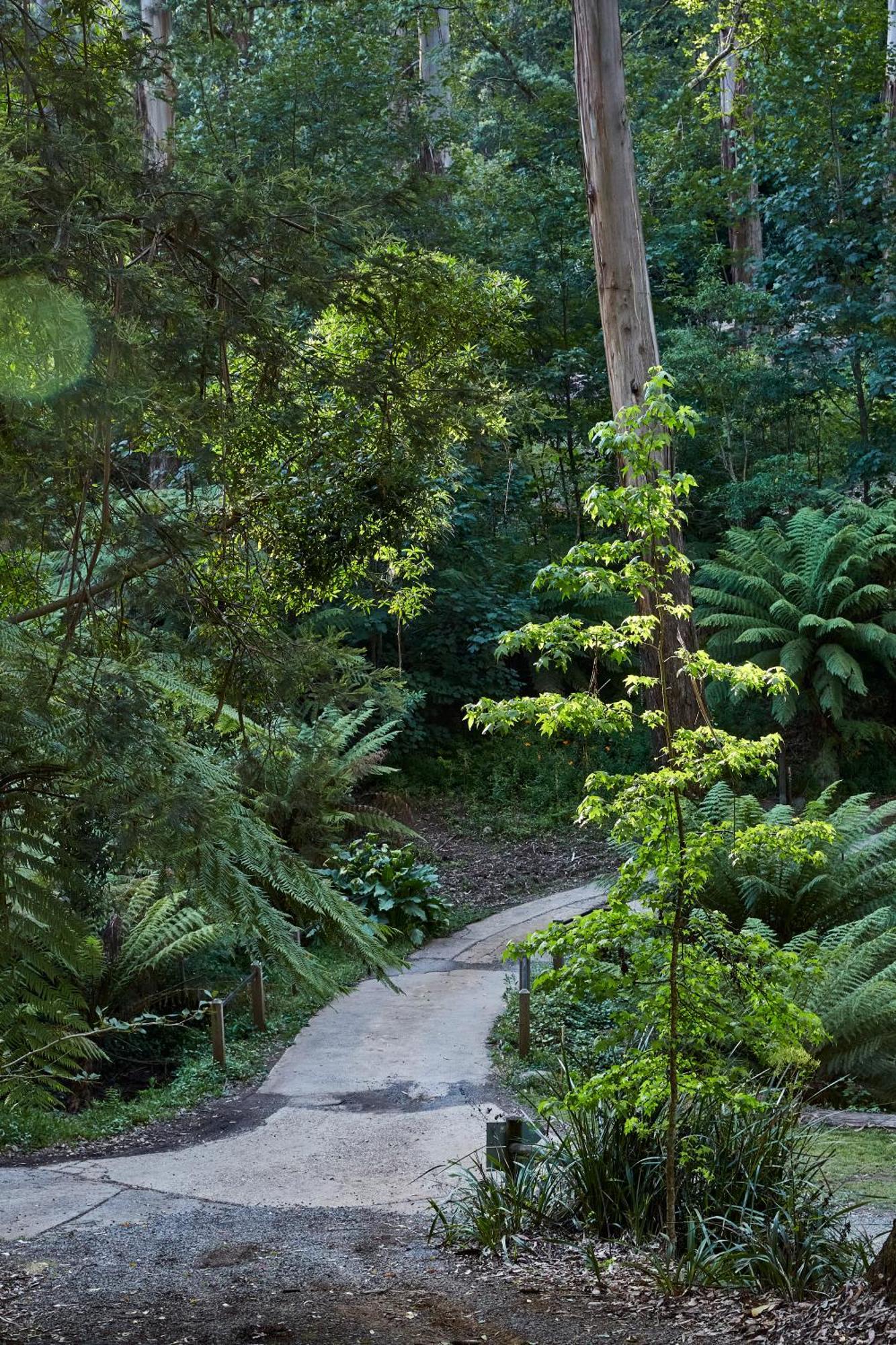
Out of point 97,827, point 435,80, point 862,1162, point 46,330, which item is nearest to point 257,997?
point 862,1162

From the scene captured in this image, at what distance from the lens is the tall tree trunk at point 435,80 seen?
1688 cm

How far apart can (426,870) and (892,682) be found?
6482 millimetres

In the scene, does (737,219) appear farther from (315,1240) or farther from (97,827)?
(97,827)

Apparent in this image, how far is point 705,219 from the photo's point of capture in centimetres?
1930

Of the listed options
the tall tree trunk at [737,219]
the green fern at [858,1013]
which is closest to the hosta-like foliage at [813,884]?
the green fern at [858,1013]

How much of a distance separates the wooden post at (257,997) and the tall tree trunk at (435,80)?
11371 millimetres

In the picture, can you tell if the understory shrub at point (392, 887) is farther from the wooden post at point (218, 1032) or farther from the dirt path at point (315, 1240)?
the wooden post at point (218, 1032)

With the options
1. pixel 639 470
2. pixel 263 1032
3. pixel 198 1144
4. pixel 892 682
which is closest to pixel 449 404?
pixel 639 470

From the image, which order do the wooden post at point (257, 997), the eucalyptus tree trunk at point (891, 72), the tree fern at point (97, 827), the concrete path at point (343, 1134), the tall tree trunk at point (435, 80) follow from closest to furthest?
the tree fern at point (97, 827)
the concrete path at point (343, 1134)
the wooden post at point (257, 997)
the eucalyptus tree trunk at point (891, 72)
the tall tree trunk at point (435, 80)

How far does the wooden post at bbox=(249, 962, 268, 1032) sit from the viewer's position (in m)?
8.98

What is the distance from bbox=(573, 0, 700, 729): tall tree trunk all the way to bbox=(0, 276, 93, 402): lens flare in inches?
326

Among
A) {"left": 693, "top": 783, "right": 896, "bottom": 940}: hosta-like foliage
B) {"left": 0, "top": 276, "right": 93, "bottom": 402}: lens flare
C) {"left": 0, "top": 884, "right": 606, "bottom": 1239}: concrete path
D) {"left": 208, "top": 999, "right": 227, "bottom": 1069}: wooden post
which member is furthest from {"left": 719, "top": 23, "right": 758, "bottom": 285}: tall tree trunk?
{"left": 0, "top": 276, "right": 93, "bottom": 402}: lens flare

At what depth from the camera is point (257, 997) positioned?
354 inches

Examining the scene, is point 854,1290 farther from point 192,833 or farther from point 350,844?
point 350,844
